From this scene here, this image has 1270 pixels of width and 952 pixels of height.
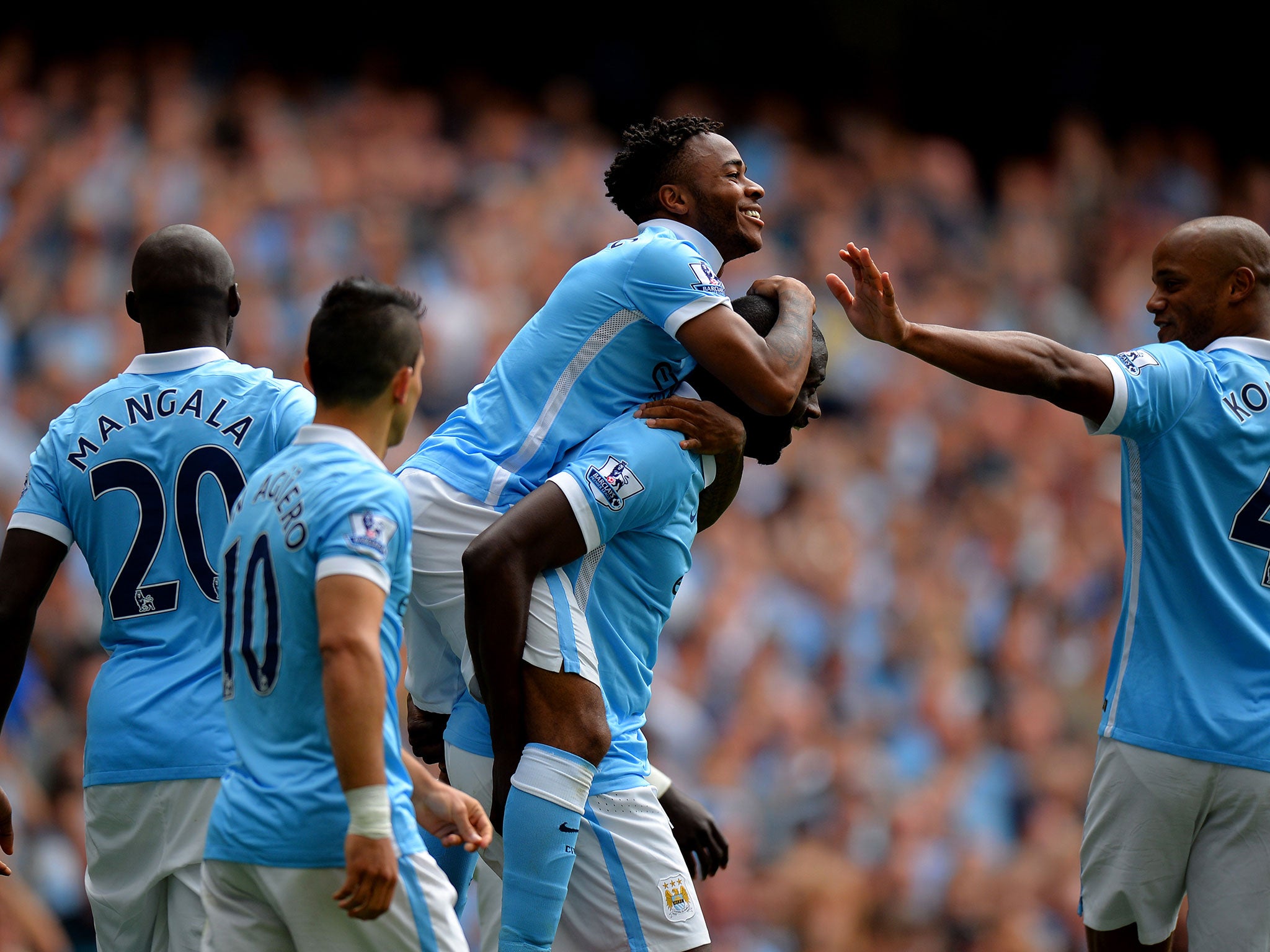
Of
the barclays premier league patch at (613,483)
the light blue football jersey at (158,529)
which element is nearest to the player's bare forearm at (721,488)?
the barclays premier league patch at (613,483)

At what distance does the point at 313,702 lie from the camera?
281 centimetres

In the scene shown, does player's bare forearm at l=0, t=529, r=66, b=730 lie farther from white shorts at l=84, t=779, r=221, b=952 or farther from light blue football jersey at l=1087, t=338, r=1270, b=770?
light blue football jersey at l=1087, t=338, r=1270, b=770

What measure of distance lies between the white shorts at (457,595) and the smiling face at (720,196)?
1167 mm

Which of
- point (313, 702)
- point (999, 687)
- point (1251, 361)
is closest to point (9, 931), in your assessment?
point (313, 702)

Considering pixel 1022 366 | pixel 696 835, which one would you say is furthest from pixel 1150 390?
pixel 696 835

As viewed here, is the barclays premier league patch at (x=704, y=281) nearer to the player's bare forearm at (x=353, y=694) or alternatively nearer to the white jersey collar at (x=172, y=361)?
the white jersey collar at (x=172, y=361)

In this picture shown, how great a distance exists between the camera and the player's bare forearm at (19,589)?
357cm

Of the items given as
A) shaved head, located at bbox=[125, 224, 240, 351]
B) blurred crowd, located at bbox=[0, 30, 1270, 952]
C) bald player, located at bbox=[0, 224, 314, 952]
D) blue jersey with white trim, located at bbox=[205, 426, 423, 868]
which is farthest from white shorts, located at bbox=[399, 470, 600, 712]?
blurred crowd, located at bbox=[0, 30, 1270, 952]

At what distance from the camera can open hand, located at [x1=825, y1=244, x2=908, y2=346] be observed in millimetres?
4031

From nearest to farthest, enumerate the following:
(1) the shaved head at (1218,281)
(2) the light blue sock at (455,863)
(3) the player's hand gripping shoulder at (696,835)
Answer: (2) the light blue sock at (455,863), (1) the shaved head at (1218,281), (3) the player's hand gripping shoulder at (696,835)

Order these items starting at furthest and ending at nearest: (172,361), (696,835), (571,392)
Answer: (696,835) < (571,392) < (172,361)

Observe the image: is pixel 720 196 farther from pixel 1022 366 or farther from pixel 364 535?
pixel 364 535

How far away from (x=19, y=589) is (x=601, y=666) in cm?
158

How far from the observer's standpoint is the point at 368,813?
267 cm
